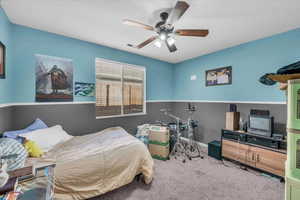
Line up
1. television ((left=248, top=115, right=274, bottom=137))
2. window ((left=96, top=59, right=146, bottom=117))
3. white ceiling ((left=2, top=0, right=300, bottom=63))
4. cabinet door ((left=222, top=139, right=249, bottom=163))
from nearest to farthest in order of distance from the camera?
white ceiling ((left=2, top=0, right=300, bottom=63)) < television ((left=248, top=115, right=274, bottom=137)) < cabinet door ((left=222, top=139, right=249, bottom=163)) < window ((left=96, top=59, right=146, bottom=117))

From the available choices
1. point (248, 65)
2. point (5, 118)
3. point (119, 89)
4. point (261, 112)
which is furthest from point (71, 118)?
point (248, 65)

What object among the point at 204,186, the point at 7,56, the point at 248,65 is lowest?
the point at 204,186

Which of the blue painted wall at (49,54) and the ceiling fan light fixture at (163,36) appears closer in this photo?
the ceiling fan light fixture at (163,36)

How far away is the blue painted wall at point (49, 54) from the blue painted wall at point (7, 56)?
125 mm

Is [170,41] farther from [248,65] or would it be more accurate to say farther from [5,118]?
[5,118]

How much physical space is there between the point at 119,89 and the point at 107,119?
32.9 inches

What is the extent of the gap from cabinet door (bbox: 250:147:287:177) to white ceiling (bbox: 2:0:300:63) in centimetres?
216

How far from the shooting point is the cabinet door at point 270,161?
219 centimetres

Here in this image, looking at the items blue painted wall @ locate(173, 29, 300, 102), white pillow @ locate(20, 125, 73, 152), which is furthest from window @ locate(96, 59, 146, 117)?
blue painted wall @ locate(173, 29, 300, 102)

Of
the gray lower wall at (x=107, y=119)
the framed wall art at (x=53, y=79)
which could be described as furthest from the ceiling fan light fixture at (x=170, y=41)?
the gray lower wall at (x=107, y=119)

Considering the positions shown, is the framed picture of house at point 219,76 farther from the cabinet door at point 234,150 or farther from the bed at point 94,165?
the bed at point 94,165

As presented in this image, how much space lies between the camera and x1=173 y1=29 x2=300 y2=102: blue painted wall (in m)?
2.51

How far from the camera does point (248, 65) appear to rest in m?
2.99

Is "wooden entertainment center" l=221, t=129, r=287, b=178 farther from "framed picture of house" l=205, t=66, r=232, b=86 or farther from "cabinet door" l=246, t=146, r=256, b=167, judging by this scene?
"framed picture of house" l=205, t=66, r=232, b=86
